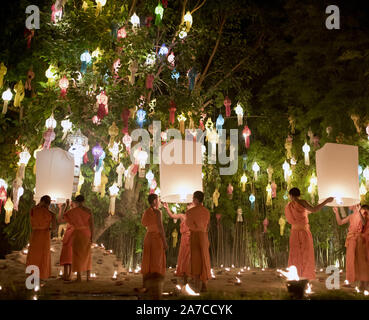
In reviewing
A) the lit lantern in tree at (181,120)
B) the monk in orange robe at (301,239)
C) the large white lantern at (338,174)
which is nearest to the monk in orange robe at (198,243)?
the monk in orange robe at (301,239)

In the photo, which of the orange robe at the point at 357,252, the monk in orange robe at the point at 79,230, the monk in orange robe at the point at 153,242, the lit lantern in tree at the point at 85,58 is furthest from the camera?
the lit lantern in tree at the point at 85,58

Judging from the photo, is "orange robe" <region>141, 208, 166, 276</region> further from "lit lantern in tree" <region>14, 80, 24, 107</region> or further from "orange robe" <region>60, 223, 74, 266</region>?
"lit lantern in tree" <region>14, 80, 24, 107</region>

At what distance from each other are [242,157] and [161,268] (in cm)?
593

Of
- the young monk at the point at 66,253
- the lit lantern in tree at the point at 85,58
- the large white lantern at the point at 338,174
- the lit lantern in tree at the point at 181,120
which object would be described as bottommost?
the young monk at the point at 66,253

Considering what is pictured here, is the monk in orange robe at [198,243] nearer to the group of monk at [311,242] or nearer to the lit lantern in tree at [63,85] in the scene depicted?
the group of monk at [311,242]

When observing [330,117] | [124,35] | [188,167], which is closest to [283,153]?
[330,117]

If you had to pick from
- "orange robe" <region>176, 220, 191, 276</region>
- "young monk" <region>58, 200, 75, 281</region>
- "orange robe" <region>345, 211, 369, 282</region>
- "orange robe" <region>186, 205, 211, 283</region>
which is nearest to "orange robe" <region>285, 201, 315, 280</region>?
"orange robe" <region>345, 211, 369, 282</region>

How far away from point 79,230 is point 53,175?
1116 millimetres

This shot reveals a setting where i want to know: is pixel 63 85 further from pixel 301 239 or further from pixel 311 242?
pixel 311 242

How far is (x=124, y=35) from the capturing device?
813 cm

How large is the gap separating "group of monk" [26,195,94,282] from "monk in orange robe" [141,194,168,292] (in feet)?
3.78

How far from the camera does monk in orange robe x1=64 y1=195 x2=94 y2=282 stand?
6.58 meters

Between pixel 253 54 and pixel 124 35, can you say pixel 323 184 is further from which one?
pixel 253 54

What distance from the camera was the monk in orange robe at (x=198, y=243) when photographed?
19.6 ft
